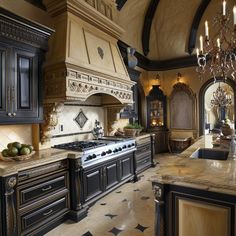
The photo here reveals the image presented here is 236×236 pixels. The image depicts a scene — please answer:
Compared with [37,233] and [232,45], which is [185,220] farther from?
[232,45]

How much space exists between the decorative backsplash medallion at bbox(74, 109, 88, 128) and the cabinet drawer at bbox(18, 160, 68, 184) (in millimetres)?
1236

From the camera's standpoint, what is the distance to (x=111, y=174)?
3.66 m

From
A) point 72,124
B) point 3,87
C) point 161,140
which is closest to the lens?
point 3,87

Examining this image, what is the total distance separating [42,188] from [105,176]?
49.0 inches

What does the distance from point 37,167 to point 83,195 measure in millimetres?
904

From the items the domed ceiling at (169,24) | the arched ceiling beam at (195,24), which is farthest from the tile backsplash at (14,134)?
the arched ceiling beam at (195,24)

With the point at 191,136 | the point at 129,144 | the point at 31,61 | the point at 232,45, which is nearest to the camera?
the point at 31,61

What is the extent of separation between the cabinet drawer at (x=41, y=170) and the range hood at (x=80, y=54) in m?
0.90

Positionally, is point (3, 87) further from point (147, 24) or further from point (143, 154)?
point (147, 24)

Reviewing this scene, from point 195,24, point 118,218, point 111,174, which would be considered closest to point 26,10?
point 111,174

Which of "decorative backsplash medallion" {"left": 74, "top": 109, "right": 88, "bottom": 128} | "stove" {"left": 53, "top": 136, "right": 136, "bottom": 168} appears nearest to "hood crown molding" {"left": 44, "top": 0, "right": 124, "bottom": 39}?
"decorative backsplash medallion" {"left": 74, "top": 109, "right": 88, "bottom": 128}

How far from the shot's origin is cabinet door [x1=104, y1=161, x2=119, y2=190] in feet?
11.6

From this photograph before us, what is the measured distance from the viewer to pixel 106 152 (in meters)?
3.49

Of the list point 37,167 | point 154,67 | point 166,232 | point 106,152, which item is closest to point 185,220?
point 166,232
